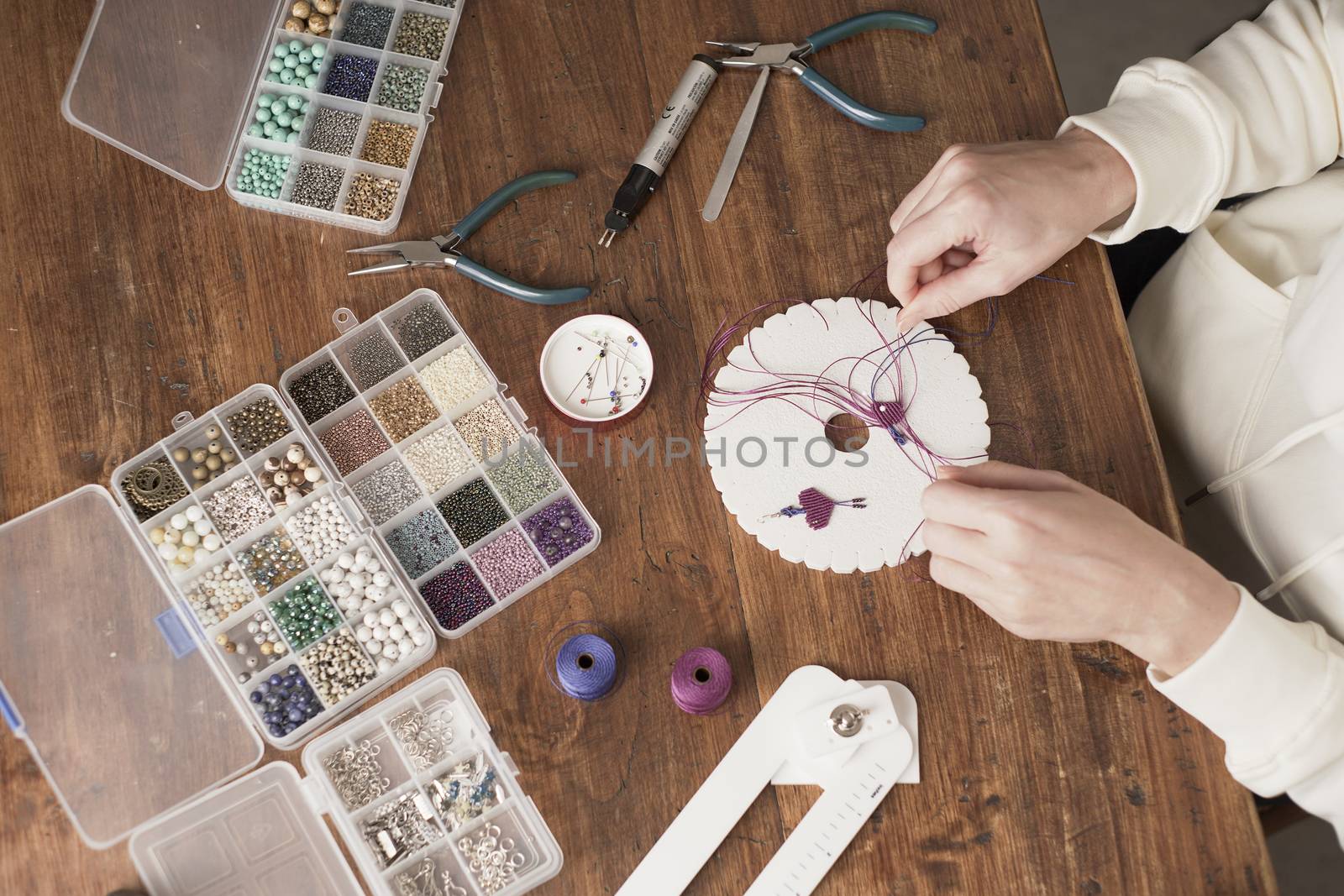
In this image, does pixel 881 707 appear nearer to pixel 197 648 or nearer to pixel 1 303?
pixel 197 648

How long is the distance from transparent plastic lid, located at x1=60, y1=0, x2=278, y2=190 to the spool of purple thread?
88 centimetres

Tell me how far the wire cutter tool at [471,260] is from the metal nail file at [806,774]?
564 millimetres

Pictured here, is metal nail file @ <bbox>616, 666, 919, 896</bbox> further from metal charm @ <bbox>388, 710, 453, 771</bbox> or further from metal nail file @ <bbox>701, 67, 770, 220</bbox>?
metal nail file @ <bbox>701, 67, 770, 220</bbox>

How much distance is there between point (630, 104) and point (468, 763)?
0.88 m

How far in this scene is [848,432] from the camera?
1.21 m

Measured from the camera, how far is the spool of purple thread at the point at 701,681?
1064mm

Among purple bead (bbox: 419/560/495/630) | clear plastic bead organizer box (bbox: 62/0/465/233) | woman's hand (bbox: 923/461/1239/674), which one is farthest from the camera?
clear plastic bead organizer box (bbox: 62/0/465/233)

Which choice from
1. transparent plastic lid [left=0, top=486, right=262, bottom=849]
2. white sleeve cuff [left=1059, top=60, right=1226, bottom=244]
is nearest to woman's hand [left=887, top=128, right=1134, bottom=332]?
white sleeve cuff [left=1059, top=60, right=1226, bottom=244]

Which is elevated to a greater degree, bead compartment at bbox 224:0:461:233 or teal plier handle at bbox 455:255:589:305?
bead compartment at bbox 224:0:461:233

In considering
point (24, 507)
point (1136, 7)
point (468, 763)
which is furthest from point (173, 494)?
point (1136, 7)

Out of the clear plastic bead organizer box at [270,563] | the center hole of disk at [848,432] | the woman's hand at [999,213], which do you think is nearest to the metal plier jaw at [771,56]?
the woman's hand at [999,213]

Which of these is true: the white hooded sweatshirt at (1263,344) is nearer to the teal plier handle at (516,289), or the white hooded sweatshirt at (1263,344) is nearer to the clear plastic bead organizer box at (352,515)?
the teal plier handle at (516,289)

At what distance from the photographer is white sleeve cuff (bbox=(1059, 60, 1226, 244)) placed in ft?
3.74

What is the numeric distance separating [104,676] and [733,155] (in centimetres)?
102
